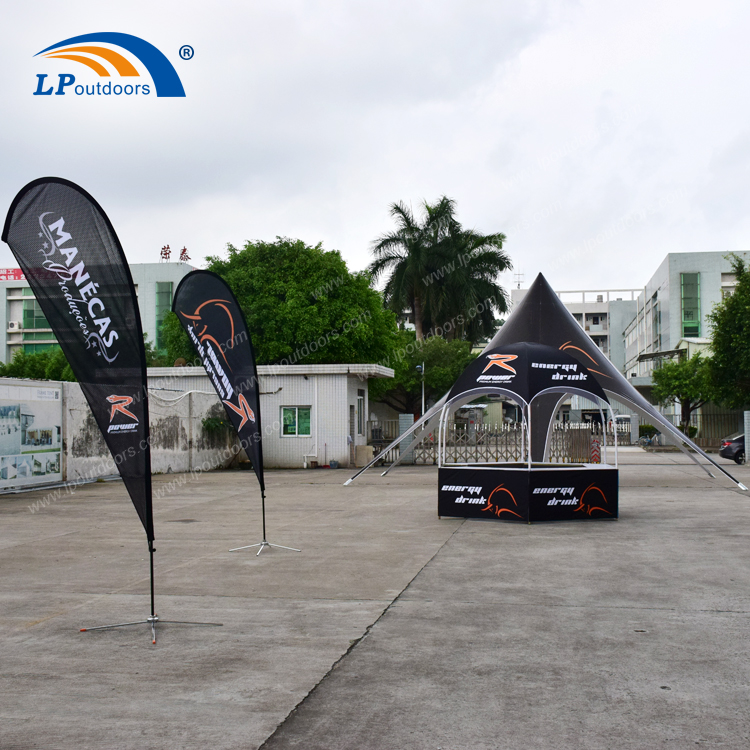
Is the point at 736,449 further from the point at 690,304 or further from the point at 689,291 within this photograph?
the point at 689,291

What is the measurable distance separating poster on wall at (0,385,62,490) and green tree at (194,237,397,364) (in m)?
18.1

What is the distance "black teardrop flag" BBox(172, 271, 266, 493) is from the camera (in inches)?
356

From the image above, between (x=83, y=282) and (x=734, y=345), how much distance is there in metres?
30.7

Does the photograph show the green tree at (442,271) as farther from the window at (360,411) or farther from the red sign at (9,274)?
the red sign at (9,274)

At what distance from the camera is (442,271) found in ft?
159

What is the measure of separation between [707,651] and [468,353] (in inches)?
1754

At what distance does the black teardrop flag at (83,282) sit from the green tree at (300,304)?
3124 centimetres

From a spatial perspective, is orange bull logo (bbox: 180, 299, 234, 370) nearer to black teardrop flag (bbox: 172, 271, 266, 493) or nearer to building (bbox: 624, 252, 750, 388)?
black teardrop flag (bbox: 172, 271, 266, 493)

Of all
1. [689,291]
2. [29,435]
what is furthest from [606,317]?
[29,435]

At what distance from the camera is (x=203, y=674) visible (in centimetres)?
504

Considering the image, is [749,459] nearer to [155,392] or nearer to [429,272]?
[155,392]

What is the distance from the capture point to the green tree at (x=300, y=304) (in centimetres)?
3784

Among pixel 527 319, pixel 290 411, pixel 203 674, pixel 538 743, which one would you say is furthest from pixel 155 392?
pixel 538 743

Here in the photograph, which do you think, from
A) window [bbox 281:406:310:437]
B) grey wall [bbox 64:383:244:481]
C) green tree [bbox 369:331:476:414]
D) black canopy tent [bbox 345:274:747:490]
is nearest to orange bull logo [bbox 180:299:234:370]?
black canopy tent [bbox 345:274:747:490]
